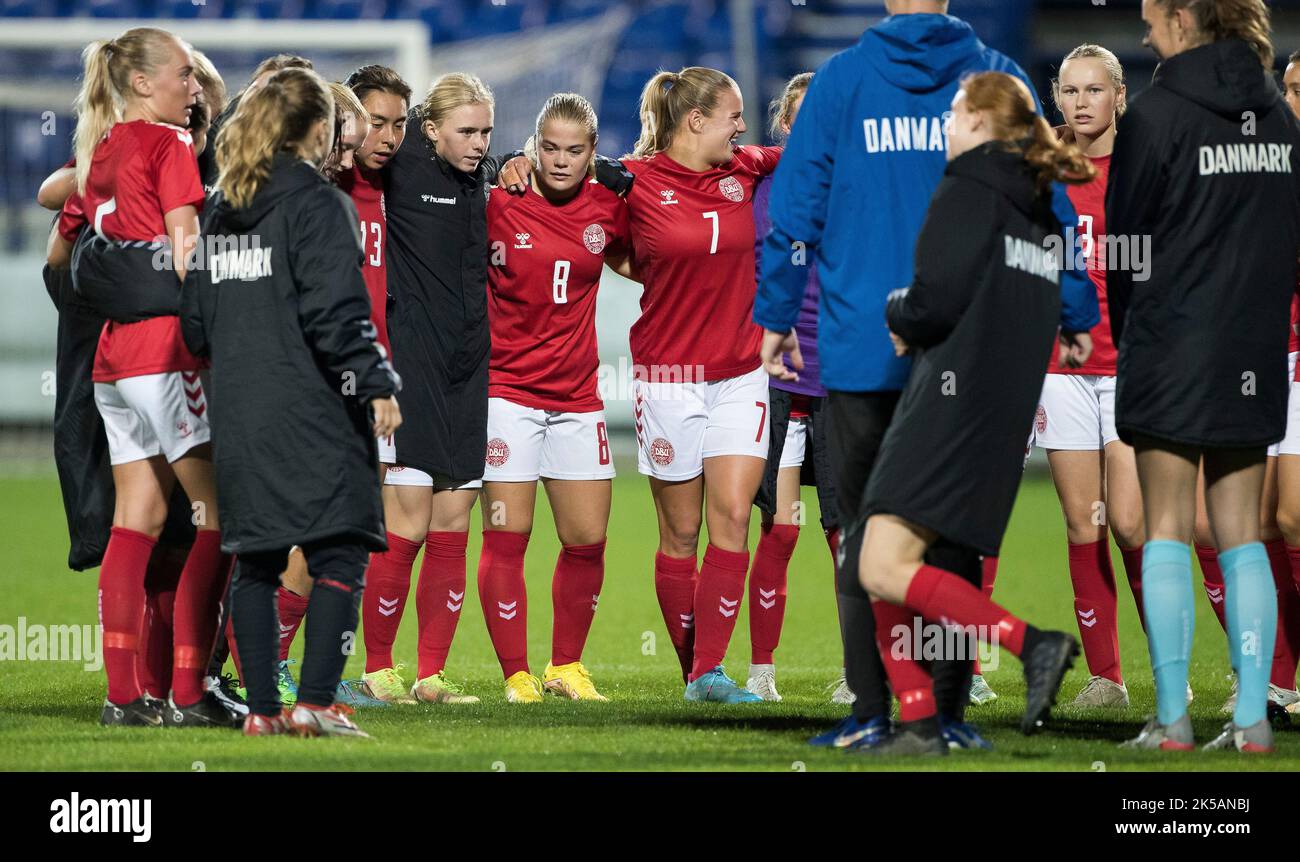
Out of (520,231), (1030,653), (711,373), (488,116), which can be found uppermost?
(488,116)

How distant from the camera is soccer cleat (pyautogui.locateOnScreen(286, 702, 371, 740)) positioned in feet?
14.6

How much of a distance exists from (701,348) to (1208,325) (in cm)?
211

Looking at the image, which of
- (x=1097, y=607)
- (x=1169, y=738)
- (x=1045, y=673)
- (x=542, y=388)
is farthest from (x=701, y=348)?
(x=1045, y=673)

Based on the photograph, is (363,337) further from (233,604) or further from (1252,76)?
(1252,76)

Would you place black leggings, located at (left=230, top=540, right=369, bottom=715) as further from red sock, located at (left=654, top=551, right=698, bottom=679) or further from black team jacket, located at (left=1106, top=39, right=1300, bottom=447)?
black team jacket, located at (left=1106, top=39, right=1300, bottom=447)

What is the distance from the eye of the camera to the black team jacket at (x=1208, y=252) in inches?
175

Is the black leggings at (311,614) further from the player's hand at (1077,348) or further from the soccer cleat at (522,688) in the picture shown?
the player's hand at (1077,348)

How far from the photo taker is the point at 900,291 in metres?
4.22

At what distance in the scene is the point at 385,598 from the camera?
19.7 ft

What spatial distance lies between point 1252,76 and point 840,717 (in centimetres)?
231

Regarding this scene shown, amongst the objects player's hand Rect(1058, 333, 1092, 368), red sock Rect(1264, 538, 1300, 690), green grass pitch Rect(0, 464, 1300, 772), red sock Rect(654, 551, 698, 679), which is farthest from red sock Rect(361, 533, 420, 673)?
red sock Rect(1264, 538, 1300, 690)

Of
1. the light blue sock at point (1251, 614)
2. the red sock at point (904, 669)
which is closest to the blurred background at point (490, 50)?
the red sock at point (904, 669)

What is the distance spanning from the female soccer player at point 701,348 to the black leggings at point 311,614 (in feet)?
5.81
